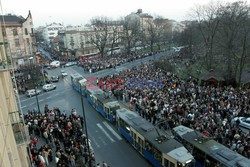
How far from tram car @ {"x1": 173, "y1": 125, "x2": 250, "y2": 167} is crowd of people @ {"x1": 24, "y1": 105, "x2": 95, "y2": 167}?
652 cm

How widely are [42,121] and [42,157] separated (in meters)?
5.95

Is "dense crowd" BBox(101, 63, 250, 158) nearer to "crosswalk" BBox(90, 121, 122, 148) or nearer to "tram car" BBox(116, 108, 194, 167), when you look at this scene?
"tram car" BBox(116, 108, 194, 167)

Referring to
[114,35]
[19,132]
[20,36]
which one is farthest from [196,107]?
[114,35]

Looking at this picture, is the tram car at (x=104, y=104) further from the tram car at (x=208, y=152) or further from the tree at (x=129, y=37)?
the tree at (x=129, y=37)

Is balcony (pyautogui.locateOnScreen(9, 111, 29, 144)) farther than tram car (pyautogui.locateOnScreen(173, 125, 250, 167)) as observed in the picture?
No

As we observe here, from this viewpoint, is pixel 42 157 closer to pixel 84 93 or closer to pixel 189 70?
pixel 84 93

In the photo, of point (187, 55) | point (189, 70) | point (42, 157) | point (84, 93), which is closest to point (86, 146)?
point (42, 157)

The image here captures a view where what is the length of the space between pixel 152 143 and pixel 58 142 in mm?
7001

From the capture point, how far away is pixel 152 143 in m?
15.4

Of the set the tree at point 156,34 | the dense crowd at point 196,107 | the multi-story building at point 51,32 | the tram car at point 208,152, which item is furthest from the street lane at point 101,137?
the multi-story building at point 51,32

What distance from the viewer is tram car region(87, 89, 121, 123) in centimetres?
2319

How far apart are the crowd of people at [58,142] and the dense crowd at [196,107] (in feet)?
23.2

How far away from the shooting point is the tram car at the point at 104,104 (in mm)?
23188

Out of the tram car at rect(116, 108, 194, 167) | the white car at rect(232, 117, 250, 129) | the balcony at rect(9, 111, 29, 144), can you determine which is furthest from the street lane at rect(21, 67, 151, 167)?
the white car at rect(232, 117, 250, 129)
